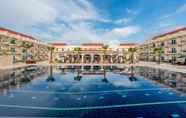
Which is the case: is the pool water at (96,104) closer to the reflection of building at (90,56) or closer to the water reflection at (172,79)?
the water reflection at (172,79)

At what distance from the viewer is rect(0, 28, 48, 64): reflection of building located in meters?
43.7

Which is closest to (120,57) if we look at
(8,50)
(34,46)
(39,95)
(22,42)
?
(34,46)

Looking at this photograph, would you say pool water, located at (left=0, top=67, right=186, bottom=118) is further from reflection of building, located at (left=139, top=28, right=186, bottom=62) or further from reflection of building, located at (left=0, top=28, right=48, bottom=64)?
reflection of building, located at (left=139, top=28, right=186, bottom=62)

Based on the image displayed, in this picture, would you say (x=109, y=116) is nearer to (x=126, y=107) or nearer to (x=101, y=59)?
(x=126, y=107)

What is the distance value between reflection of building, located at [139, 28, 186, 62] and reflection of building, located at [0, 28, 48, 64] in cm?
3437

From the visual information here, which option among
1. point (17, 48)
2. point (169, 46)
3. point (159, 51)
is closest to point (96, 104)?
point (17, 48)

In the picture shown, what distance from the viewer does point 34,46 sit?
2426 inches

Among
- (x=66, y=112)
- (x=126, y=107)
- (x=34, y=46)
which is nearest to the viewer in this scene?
(x=66, y=112)

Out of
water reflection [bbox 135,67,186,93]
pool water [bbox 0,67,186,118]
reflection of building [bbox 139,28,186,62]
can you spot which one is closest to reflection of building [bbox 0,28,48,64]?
water reflection [bbox 135,67,186,93]

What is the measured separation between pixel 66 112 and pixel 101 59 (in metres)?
59.8

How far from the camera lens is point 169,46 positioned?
52125 mm

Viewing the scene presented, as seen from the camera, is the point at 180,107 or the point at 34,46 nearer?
the point at 180,107

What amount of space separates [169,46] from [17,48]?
37705 millimetres

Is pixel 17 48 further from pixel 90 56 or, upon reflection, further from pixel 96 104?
pixel 96 104
